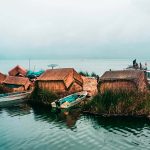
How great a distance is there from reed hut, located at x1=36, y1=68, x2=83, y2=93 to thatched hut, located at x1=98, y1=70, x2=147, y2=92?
6671mm

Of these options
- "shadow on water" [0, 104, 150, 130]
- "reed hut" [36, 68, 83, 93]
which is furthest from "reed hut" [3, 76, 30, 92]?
"shadow on water" [0, 104, 150, 130]

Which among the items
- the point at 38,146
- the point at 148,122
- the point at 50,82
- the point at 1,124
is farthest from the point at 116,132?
the point at 50,82

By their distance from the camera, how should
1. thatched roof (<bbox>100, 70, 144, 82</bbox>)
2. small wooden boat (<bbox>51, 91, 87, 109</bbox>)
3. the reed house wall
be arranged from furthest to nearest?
thatched roof (<bbox>100, 70, 144, 82</bbox>), the reed house wall, small wooden boat (<bbox>51, 91, 87, 109</bbox>)

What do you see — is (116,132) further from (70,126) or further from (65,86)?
(65,86)

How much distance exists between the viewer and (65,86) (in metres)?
48.7

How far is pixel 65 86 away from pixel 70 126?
15.2 metres

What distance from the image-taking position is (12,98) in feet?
161

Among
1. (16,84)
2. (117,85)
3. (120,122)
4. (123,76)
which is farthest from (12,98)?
(120,122)

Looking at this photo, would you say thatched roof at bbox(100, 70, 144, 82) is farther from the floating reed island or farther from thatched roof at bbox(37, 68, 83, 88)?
thatched roof at bbox(37, 68, 83, 88)

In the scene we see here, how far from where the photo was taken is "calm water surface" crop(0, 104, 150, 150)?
27156mm

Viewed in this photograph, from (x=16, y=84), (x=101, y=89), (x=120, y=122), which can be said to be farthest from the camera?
(x=16, y=84)

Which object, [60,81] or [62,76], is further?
[62,76]

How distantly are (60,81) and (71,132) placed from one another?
58.5 ft

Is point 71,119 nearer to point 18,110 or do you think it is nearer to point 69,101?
point 69,101
